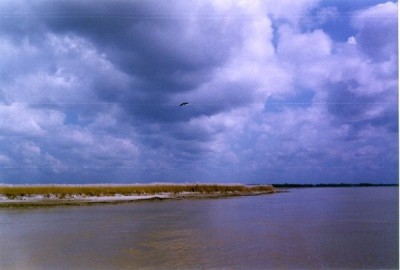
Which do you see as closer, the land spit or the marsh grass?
the land spit

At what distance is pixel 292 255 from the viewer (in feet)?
35.4

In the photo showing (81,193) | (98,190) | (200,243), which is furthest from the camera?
(98,190)

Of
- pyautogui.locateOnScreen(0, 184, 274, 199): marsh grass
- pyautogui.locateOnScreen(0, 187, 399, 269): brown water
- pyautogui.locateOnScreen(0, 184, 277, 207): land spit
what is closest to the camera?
pyautogui.locateOnScreen(0, 187, 399, 269): brown water

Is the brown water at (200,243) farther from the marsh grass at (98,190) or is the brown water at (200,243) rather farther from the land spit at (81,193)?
the marsh grass at (98,190)

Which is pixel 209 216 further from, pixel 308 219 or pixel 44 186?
pixel 44 186

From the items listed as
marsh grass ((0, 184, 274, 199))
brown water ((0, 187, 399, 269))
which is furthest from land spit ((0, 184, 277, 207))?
brown water ((0, 187, 399, 269))

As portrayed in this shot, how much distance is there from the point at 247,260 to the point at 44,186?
3036 cm

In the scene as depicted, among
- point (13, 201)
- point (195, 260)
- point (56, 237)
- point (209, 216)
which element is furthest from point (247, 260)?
point (13, 201)

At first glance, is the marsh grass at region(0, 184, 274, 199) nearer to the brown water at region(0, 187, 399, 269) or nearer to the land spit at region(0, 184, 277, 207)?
the land spit at region(0, 184, 277, 207)

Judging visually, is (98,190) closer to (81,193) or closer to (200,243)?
(81,193)

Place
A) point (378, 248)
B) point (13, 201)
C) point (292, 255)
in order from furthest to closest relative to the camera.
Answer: point (13, 201) < point (378, 248) < point (292, 255)

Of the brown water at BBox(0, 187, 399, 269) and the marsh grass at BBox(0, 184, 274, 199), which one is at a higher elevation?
the marsh grass at BBox(0, 184, 274, 199)

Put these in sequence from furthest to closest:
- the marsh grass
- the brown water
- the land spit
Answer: the marsh grass < the land spit < the brown water

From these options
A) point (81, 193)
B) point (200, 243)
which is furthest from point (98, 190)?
point (200, 243)
